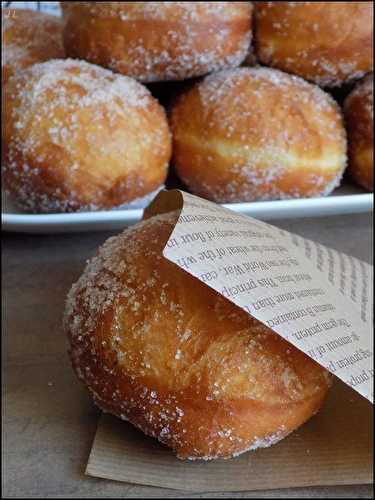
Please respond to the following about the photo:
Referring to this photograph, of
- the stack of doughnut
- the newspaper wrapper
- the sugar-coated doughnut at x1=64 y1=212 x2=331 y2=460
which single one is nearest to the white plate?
the stack of doughnut

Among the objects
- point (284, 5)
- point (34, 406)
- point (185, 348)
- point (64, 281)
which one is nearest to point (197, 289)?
point (185, 348)

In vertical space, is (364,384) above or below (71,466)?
above

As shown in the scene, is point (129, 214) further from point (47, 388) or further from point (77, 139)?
point (47, 388)

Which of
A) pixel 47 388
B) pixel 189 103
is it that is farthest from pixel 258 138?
pixel 47 388

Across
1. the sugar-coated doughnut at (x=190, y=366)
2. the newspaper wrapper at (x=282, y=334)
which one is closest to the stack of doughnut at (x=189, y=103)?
the newspaper wrapper at (x=282, y=334)

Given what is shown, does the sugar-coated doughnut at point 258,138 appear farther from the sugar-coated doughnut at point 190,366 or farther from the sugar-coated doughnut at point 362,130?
the sugar-coated doughnut at point 190,366

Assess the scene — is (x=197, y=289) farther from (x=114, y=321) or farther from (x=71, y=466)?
(x=71, y=466)
